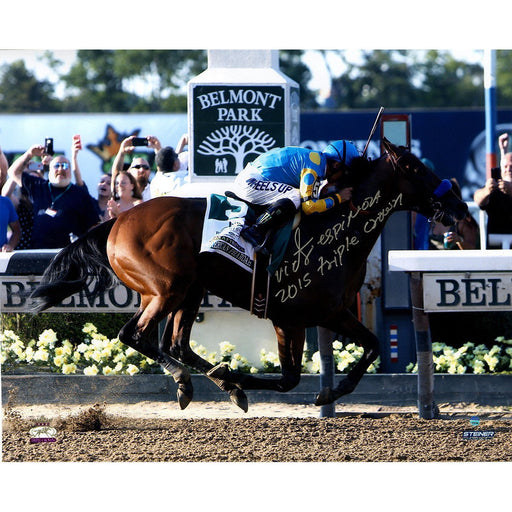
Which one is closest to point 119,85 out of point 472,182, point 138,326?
point 472,182

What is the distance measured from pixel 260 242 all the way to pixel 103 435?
5.63 feet

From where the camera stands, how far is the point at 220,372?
6246mm

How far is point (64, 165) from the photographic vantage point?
7.58 metres

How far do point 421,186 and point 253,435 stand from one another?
1.95 meters

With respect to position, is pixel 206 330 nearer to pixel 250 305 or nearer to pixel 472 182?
pixel 250 305

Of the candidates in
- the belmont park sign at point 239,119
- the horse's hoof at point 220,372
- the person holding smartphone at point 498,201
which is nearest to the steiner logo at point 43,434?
the horse's hoof at point 220,372

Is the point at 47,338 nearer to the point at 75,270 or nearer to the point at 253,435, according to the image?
the point at 75,270

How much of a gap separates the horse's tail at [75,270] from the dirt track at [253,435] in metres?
0.90

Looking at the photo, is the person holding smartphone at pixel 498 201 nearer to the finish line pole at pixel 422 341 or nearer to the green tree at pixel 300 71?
the finish line pole at pixel 422 341

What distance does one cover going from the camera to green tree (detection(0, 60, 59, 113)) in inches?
742

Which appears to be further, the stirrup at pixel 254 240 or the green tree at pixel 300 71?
the green tree at pixel 300 71

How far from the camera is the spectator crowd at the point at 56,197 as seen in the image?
745cm

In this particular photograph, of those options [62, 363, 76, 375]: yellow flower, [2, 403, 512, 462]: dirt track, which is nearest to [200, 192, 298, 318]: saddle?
[2, 403, 512, 462]: dirt track

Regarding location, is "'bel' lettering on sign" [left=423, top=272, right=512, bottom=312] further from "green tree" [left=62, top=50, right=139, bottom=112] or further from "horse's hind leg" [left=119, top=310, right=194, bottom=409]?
"green tree" [left=62, top=50, right=139, bottom=112]
